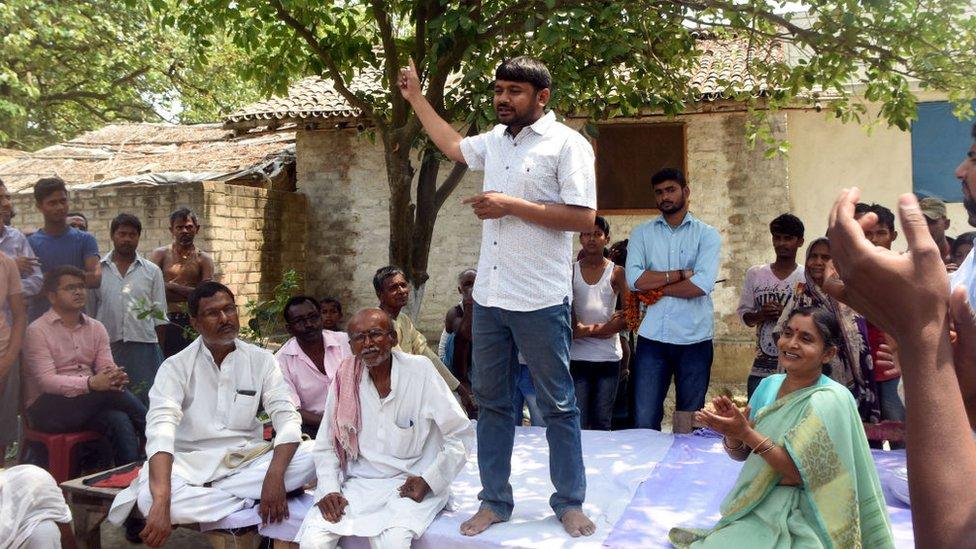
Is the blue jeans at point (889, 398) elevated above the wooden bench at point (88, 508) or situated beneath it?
elevated above

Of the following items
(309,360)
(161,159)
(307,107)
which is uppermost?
(307,107)

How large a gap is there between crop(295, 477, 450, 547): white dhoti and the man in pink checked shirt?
70.0 inches

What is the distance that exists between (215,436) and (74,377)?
1.29 meters

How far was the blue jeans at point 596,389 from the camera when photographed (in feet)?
16.9

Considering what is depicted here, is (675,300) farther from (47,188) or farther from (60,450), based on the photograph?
(47,188)

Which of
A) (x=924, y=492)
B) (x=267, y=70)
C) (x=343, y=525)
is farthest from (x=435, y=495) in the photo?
(x=267, y=70)

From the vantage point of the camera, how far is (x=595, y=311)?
5.20 m

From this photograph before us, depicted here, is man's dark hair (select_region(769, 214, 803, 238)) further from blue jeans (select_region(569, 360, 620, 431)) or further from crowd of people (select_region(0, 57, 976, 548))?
blue jeans (select_region(569, 360, 620, 431))

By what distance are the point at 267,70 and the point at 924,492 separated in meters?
6.05

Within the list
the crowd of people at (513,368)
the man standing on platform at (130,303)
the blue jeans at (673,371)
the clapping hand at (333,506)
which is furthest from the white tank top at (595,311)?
the man standing on platform at (130,303)

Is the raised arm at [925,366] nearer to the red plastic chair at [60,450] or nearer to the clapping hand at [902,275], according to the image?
the clapping hand at [902,275]

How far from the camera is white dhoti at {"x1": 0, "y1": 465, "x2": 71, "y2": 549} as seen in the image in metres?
3.24

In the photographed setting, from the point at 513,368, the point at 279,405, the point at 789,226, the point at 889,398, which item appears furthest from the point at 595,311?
the point at 279,405

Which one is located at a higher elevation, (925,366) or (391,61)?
(391,61)
